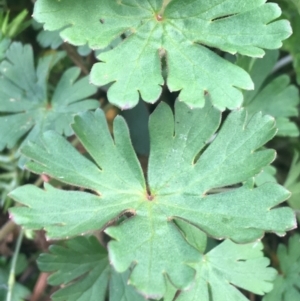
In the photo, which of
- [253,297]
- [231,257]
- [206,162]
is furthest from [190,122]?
[253,297]

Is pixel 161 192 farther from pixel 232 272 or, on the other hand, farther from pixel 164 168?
pixel 232 272

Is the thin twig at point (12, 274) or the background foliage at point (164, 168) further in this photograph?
the thin twig at point (12, 274)

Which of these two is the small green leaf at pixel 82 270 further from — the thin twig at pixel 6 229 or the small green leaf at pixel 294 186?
the small green leaf at pixel 294 186

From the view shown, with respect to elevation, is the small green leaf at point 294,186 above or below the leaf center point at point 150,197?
below

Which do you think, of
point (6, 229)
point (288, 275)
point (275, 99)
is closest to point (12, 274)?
point (6, 229)

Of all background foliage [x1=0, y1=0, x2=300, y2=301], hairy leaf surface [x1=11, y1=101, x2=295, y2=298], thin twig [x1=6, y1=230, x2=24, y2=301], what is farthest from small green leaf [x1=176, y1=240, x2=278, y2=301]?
thin twig [x1=6, y1=230, x2=24, y2=301]

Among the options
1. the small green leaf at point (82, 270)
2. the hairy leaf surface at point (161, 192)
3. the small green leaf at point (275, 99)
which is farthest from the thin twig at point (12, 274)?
the small green leaf at point (275, 99)
